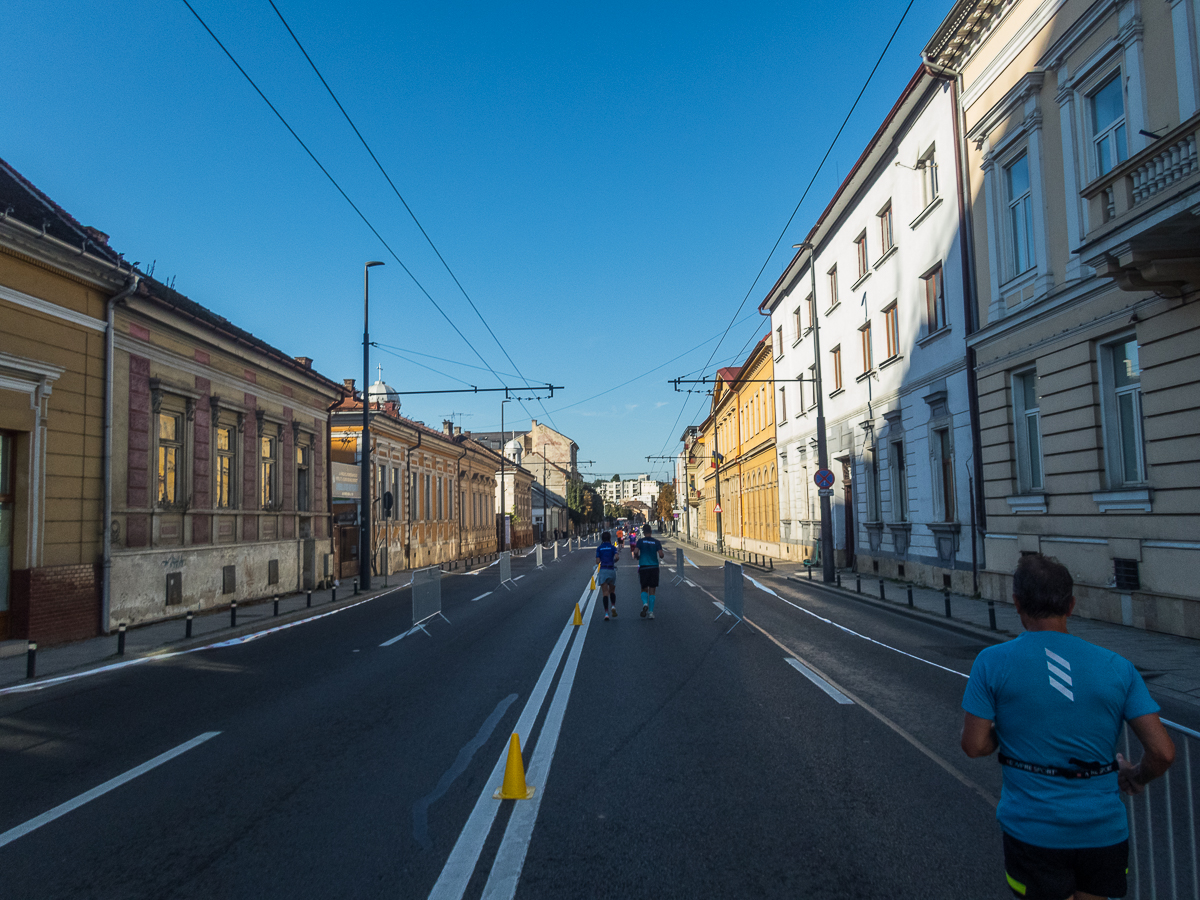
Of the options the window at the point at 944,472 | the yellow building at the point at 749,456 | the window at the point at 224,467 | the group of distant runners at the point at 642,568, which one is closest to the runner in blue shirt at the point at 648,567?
the group of distant runners at the point at 642,568

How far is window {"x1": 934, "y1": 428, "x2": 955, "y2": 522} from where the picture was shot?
796 inches

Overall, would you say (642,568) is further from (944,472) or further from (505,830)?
(505,830)

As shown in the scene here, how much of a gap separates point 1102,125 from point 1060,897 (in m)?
14.9

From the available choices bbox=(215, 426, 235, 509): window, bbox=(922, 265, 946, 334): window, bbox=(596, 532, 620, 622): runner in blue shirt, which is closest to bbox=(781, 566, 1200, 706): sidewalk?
bbox=(596, 532, 620, 622): runner in blue shirt

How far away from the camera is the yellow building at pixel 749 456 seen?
42.5 meters

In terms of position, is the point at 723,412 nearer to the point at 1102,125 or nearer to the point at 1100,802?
the point at 1102,125

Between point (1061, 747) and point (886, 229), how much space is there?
82.2ft

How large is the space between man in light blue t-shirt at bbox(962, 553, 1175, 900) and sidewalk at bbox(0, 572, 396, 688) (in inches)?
465

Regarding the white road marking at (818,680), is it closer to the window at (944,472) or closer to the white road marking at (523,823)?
the white road marking at (523,823)

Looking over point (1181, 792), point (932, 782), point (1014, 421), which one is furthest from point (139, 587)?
point (1014, 421)

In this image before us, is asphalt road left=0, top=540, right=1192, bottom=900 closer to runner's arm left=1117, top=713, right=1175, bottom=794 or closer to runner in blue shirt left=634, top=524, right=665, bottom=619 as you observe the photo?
runner's arm left=1117, top=713, right=1175, bottom=794

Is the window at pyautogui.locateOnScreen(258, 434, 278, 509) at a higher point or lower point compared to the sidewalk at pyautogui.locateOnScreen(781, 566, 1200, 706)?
higher

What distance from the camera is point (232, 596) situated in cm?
1983

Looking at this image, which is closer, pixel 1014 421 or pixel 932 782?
pixel 932 782
